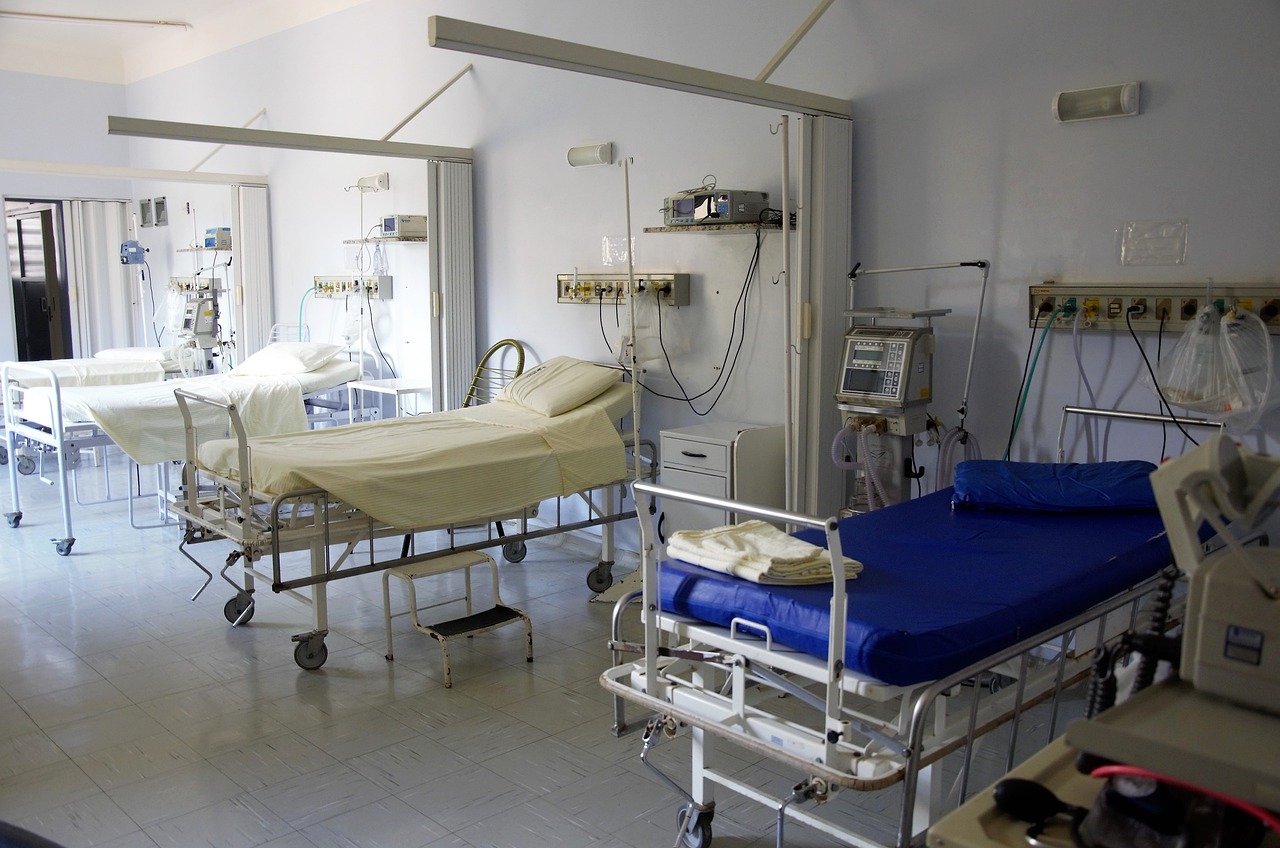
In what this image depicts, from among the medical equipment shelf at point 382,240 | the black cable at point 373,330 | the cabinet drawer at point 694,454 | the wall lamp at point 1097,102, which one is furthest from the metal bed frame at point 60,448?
the wall lamp at point 1097,102

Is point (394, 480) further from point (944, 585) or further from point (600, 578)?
point (944, 585)

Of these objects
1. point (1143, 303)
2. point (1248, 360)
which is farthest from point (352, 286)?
point (1248, 360)

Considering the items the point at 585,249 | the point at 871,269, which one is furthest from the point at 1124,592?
the point at 585,249

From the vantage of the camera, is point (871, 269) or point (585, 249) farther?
point (585, 249)

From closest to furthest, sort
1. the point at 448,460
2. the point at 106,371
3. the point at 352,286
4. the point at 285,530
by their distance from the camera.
→ the point at 285,530 < the point at 448,460 < the point at 352,286 < the point at 106,371

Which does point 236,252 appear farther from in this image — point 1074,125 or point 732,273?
point 1074,125

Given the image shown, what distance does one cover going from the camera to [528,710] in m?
3.98

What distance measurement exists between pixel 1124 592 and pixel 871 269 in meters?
2.14

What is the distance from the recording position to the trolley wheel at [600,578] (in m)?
5.50

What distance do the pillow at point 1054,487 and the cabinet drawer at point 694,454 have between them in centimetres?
140

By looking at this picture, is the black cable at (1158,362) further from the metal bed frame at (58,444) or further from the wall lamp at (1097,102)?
the metal bed frame at (58,444)

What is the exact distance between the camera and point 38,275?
11.6m

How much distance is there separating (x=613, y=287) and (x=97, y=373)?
4677mm

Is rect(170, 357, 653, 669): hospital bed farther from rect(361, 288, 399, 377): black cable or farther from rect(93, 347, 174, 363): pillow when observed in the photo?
rect(93, 347, 174, 363): pillow
